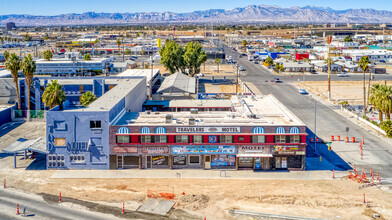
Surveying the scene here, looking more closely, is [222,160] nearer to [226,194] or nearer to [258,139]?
[258,139]

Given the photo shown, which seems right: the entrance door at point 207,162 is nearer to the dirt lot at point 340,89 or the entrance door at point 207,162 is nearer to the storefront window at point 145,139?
the storefront window at point 145,139

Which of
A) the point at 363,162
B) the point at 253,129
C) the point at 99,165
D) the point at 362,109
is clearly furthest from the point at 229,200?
the point at 362,109

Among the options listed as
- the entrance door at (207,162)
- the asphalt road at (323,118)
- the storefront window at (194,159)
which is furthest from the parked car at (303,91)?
the storefront window at (194,159)

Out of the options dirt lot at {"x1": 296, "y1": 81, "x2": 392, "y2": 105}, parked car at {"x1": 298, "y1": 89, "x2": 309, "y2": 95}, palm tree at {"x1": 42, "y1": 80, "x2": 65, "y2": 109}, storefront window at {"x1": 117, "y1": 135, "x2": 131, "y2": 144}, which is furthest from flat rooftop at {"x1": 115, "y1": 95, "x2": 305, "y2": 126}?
parked car at {"x1": 298, "y1": 89, "x2": 309, "y2": 95}

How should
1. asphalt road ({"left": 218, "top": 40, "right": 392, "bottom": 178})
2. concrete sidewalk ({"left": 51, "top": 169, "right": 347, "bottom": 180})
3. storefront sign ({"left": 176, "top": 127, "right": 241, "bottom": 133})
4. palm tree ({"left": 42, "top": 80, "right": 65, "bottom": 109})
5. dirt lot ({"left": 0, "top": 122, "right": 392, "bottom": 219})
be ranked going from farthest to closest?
palm tree ({"left": 42, "top": 80, "right": 65, "bottom": 109}) → asphalt road ({"left": 218, "top": 40, "right": 392, "bottom": 178}) → storefront sign ({"left": 176, "top": 127, "right": 241, "bottom": 133}) → concrete sidewalk ({"left": 51, "top": 169, "right": 347, "bottom": 180}) → dirt lot ({"left": 0, "top": 122, "right": 392, "bottom": 219})

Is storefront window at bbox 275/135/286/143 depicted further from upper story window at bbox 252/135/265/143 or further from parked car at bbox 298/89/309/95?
parked car at bbox 298/89/309/95

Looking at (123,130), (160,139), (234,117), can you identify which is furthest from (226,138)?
(123,130)

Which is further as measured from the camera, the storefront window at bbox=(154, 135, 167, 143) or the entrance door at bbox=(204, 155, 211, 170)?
the entrance door at bbox=(204, 155, 211, 170)
